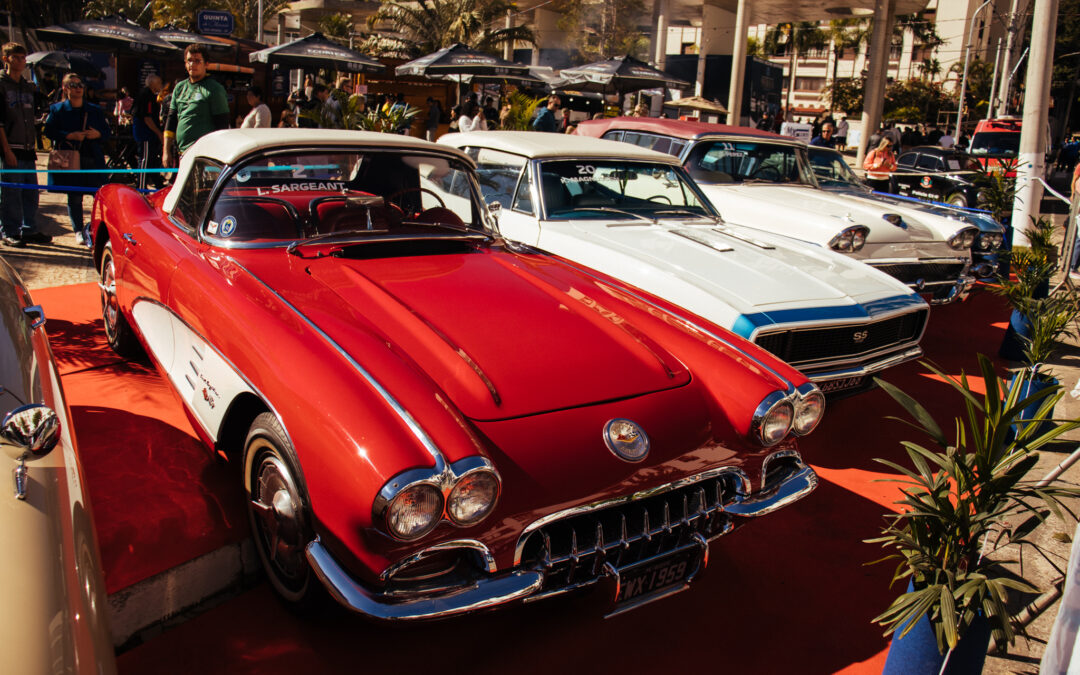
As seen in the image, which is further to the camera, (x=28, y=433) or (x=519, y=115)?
(x=519, y=115)

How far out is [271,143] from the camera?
3.50m

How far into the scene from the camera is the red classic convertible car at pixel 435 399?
2.15 meters

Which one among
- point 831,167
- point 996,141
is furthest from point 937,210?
point 996,141

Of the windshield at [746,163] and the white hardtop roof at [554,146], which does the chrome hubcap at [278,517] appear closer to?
the white hardtop roof at [554,146]

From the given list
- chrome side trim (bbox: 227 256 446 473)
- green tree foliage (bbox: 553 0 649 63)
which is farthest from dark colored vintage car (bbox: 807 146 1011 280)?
green tree foliage (bbox: 553 0 649 63)

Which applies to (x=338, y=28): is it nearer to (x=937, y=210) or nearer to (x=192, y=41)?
(x=192, y=41)

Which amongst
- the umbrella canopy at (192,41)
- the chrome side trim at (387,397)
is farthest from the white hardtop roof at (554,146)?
the umbrella canopy at (192,41)

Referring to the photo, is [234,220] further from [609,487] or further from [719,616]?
[719,616]

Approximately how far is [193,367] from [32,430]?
60.0 inches

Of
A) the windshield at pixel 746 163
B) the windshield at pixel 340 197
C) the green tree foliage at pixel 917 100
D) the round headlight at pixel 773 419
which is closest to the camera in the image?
the round headlight at pixel 773 419

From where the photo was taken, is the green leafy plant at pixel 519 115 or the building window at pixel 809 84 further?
the building window at pixel 809 84

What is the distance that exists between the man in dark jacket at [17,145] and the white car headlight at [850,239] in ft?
21.6

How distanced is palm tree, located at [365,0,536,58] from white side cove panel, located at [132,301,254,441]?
3093 cm

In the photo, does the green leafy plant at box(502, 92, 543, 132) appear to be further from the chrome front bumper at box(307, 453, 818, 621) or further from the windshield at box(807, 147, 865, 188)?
the chrome front bumper at box(307, 453, 818, 621)
